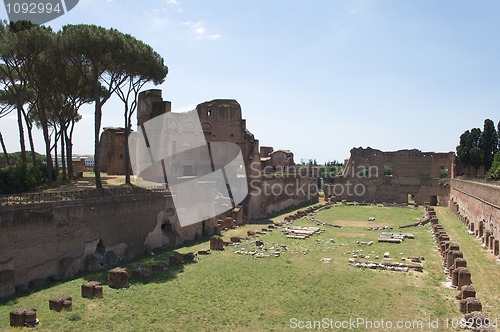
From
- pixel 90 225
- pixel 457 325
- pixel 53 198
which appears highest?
pixel 53 198

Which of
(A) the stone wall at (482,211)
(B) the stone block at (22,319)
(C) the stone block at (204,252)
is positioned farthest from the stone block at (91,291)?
(A) the stone wall at (482,211)

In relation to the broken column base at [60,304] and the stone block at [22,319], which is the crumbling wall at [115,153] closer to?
the broken column base at [60,304]

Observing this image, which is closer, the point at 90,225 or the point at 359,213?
the point at 90,225

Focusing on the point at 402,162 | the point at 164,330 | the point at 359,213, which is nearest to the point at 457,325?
the point at 164,330

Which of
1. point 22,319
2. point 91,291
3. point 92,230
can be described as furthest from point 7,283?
point 92,230

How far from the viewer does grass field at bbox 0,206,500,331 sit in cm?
1026

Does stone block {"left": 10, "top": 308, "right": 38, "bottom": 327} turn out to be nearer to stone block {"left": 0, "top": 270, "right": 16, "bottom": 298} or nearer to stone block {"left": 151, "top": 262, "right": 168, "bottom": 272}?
stone block {"left": 0, "top": 270, "right": 16, "bottom": 298}

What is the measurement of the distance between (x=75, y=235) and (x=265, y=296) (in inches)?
288

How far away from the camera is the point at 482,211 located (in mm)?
22688

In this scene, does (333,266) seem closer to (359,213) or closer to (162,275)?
(162,275)

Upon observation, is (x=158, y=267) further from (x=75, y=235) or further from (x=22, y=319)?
(x=22, y=319)

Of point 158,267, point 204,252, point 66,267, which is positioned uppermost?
point 66,267

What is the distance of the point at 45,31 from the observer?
17.2 m

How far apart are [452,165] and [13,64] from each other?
40.8 metres
